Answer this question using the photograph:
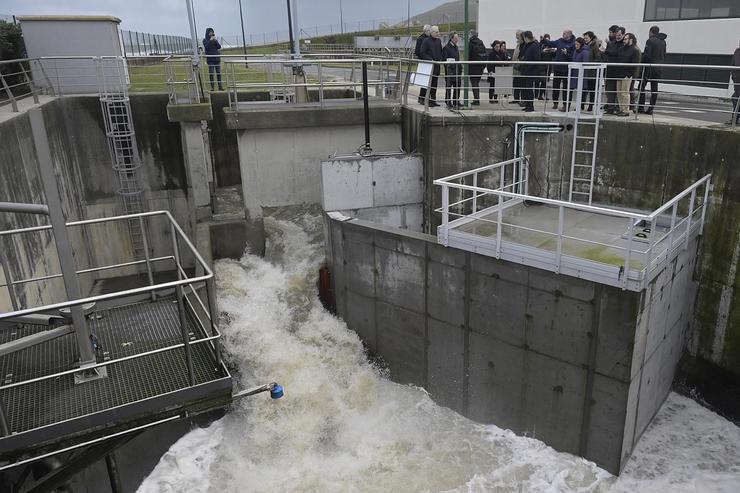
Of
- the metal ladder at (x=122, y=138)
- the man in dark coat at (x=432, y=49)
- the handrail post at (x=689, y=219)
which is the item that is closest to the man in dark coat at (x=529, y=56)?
the man in dark coat at (x=432, y=49)

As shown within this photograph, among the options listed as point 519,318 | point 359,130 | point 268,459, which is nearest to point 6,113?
point 359,130

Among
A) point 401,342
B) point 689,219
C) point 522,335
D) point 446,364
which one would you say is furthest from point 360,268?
point 689,219

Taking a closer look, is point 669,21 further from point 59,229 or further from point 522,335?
point 59,229

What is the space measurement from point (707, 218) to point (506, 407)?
177 inches

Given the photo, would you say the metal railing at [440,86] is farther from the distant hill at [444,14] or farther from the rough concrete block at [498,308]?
the distant hill at [444,14]

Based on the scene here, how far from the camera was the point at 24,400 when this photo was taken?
471cm

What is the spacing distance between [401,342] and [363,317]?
996 mm

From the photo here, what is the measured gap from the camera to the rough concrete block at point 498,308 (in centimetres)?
888

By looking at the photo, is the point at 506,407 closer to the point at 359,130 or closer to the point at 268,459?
the point at 268,459

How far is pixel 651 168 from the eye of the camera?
1003cm

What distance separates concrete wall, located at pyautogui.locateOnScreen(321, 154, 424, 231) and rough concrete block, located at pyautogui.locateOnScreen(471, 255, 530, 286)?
3399 mm

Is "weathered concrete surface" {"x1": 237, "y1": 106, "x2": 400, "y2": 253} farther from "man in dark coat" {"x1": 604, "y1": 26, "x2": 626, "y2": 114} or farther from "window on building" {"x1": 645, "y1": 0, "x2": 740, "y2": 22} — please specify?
"window on building" {"x1": 645, "y1": 0, "x2": 740, "y2": 22}

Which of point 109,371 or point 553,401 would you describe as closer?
point 109,371

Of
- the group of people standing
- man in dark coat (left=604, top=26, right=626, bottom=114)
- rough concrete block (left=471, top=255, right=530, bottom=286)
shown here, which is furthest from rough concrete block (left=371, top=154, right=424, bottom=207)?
man in dark coat (left=604, top=26, right=626, bottom=114)
